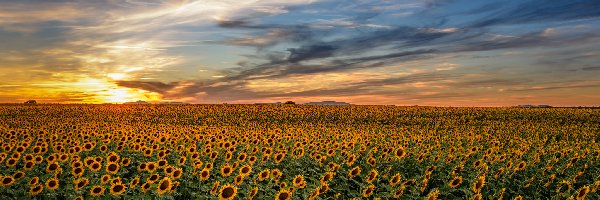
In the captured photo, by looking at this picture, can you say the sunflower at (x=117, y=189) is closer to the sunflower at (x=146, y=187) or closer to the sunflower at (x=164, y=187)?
the sunflower at (x=146, y=187)

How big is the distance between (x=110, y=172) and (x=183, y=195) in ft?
4.85

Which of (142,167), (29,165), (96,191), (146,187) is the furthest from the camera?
(142,167)

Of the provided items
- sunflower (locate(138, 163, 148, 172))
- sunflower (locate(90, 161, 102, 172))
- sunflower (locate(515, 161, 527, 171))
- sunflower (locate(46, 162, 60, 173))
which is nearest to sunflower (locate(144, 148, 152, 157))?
sunflower (locate(138, 163, 148, 172))

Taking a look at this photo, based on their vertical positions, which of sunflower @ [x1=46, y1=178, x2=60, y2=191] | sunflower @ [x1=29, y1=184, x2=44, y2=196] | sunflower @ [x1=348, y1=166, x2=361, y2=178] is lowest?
sunflower @ [x1=29, y1=184, x2=44, y2=196]

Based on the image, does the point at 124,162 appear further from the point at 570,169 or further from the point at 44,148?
the point at 570,169

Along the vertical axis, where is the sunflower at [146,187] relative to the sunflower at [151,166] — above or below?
below

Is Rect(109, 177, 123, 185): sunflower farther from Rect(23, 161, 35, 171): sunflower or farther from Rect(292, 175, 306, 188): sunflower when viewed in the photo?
Rect(292, 175, 306, 188): sunflower

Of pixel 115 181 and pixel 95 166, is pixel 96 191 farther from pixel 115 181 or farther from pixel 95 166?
pixel 95 166

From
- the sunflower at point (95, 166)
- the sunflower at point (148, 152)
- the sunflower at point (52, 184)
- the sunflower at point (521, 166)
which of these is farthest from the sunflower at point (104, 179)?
the sunflower at point (521, 166)

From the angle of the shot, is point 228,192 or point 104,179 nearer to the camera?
point 228,192

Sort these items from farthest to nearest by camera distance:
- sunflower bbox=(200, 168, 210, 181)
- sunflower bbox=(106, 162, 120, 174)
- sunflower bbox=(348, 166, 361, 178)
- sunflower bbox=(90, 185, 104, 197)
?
sunflower bbox=(106, 162, 120, 174) → sunflower bbox=(348, 166, 361, 178) → sunflower bbox=(200, 168, 210, 181) → sunflower bbox=(90, 185, 104, 197)

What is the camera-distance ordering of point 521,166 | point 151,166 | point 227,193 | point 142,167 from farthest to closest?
1. point 521,166
2. point 142,167
3. point 151,166
4. point 227,193

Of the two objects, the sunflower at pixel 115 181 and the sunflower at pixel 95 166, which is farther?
the sunflower at pixel 95 166

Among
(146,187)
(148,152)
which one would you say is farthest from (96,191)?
(148,152)
